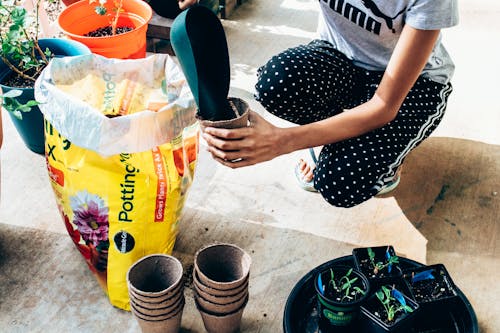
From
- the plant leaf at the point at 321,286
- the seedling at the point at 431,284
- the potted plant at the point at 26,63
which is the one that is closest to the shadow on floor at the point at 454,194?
the seedling at the point at 431,284

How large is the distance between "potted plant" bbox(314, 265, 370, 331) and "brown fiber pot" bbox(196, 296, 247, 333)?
0.58 ft

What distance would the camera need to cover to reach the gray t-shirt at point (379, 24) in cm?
105

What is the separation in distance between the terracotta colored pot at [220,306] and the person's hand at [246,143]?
0.96 ft

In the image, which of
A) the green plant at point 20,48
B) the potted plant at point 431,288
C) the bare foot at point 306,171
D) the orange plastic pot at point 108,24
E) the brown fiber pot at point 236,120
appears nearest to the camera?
the brown fiber pot at point 236,120

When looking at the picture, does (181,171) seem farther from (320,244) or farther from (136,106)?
(320,244)

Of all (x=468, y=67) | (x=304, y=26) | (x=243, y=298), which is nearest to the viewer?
(x=243, y=298)

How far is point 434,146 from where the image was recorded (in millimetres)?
1737

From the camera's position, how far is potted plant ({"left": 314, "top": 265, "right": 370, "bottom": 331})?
106 cm

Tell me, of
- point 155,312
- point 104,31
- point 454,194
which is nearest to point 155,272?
point 155,312

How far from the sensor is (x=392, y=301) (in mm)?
1101

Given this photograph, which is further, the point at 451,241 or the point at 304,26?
the point at 304,26

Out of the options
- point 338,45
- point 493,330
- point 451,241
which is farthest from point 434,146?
point 493,330

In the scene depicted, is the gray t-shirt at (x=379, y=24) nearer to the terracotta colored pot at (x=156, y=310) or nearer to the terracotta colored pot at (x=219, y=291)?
the terracotta colored pot at (x=219, y=291)

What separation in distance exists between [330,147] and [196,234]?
1.47 feet
